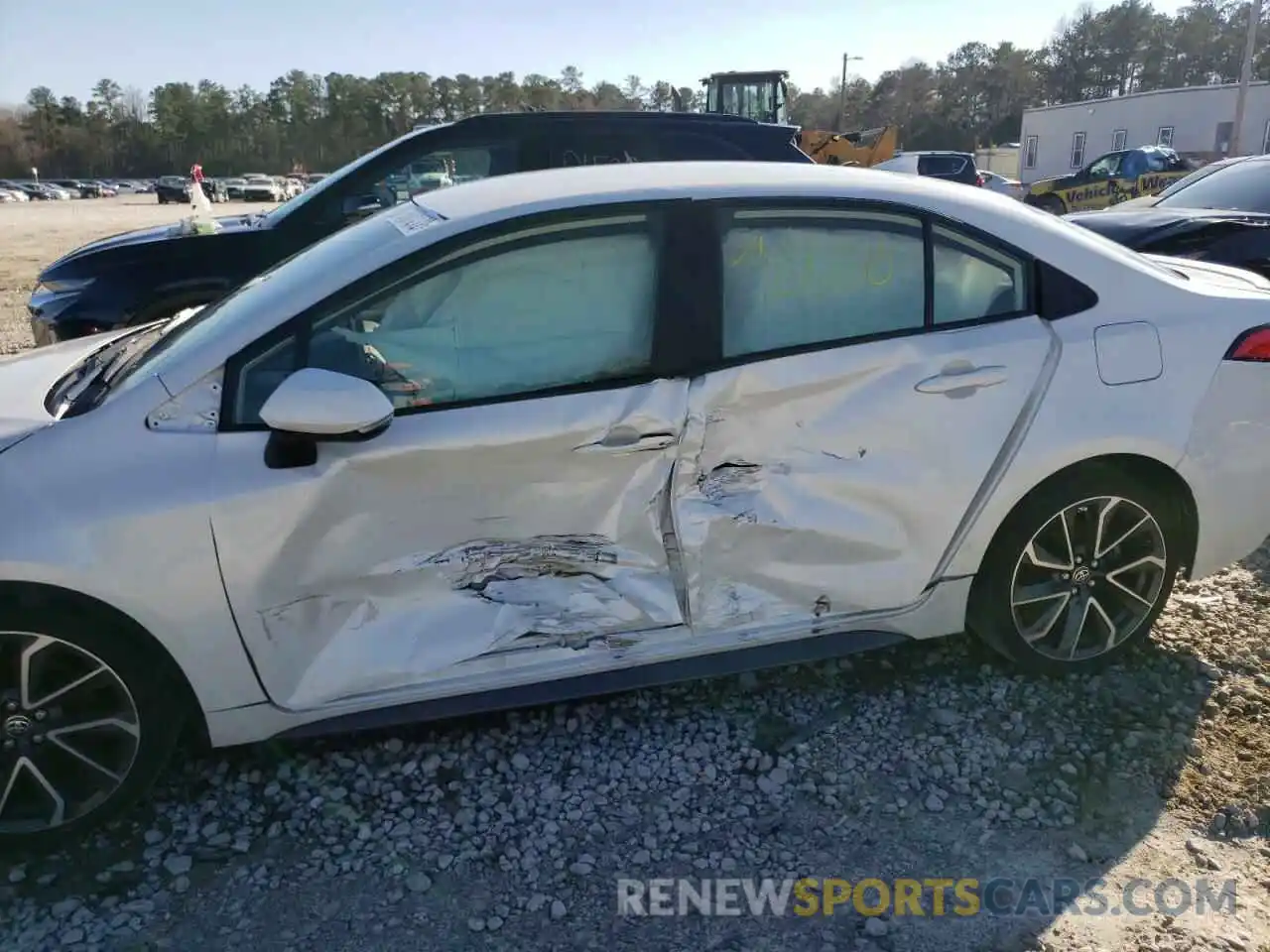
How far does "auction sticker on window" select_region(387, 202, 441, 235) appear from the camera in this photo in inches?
104

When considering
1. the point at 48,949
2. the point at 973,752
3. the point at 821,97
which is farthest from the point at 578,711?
the point at 821,97

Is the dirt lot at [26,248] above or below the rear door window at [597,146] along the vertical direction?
below

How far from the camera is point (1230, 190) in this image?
728 cm

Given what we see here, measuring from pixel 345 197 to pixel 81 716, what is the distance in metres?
4.14

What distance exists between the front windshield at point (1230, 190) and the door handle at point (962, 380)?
18.8ft

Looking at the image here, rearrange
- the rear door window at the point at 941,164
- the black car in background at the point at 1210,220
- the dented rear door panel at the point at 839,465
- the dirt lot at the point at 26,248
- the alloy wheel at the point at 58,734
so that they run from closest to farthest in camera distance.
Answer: the alloy wheel at the point at 58,734
the dented rear door panel at the point at 839,465
the black car in background at the point at 1210,220
the dirt lot at the point at 26,248
the rear door window at the point at 941,164

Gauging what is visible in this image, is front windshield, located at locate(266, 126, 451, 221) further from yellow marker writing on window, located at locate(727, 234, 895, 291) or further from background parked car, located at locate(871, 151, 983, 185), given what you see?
background parked car, located at locate(871, 151, 983, 185)

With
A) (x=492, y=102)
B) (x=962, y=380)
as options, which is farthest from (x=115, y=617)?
(x=492, y=102)

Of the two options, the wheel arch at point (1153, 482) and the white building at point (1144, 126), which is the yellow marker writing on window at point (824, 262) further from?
the white building at point (1144, 126)

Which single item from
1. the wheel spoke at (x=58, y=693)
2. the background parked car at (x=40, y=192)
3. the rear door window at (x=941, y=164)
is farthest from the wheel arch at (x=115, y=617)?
the background parked car at (x=40, y=192)

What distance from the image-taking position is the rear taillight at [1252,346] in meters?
2.93

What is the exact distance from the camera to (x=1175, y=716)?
291 cm

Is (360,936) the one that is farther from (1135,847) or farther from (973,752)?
(1135,847)

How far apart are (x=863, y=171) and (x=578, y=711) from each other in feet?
6.70
